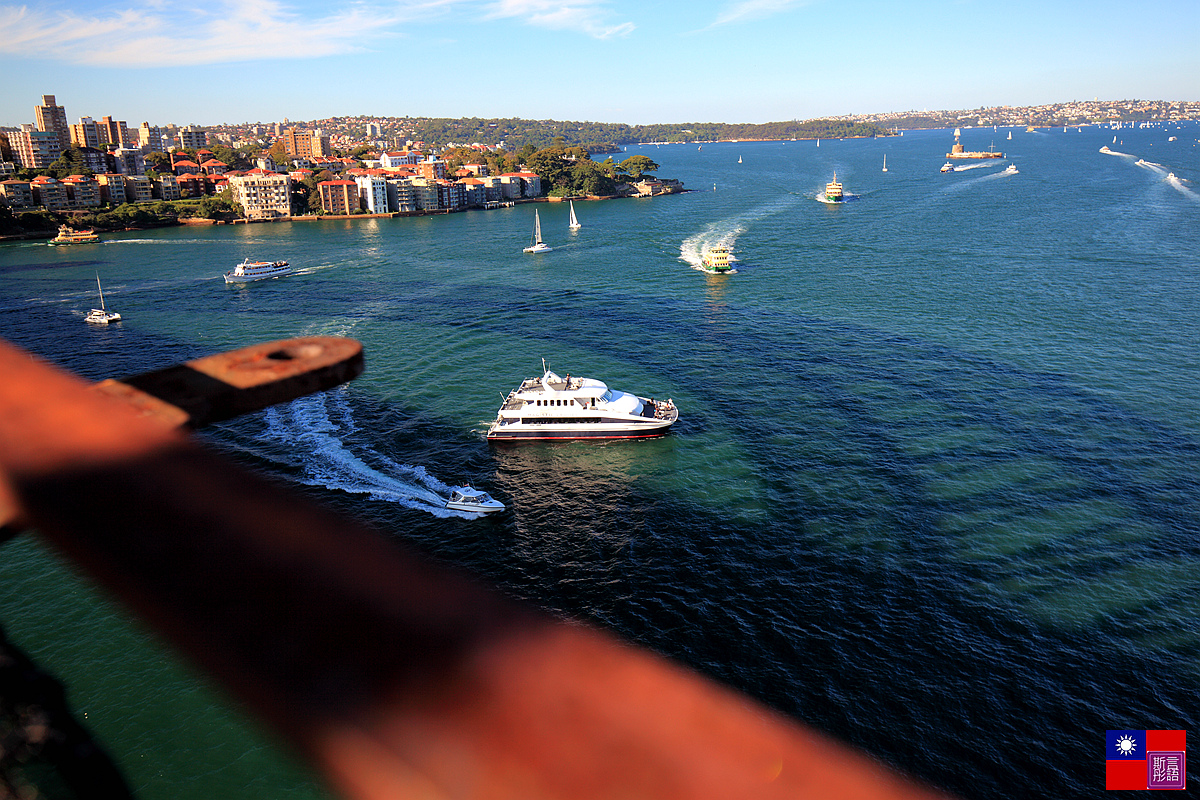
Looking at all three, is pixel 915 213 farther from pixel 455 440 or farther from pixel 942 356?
pixel 455 440

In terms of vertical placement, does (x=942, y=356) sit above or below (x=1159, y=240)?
below

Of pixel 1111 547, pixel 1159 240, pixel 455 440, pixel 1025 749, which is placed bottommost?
pixel 1025 749

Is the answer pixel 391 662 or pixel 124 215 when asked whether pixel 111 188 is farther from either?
pixel 391 662

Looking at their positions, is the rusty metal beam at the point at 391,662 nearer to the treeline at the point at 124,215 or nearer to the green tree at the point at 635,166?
the treeline at the point at 124,215

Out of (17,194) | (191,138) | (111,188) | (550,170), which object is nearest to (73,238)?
(17,194)

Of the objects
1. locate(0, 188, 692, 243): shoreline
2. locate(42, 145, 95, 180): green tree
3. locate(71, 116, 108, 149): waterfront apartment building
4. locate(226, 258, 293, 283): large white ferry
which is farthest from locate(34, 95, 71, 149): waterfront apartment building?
locate(226, 258, 293, 283): large white ferry

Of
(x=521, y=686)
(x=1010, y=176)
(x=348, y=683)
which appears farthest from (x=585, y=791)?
(x=1010, y=176)
